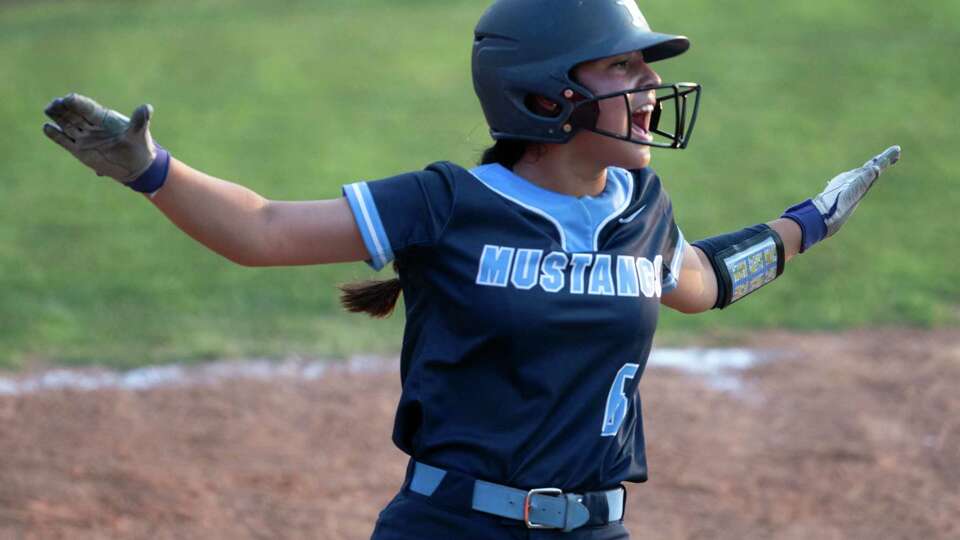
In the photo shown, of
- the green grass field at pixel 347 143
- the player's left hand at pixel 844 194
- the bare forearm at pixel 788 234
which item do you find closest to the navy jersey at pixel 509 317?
the bare forearm at pixel 788 234

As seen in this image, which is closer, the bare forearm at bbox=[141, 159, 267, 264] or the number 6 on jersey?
the bare forearm at bbox=[141, 159, 267, 264]

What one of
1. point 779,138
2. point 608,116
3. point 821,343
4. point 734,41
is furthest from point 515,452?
point 734,41

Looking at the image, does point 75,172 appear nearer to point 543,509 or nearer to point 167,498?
point 167,498

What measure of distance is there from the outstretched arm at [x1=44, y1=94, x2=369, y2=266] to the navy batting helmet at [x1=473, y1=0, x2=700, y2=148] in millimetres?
476

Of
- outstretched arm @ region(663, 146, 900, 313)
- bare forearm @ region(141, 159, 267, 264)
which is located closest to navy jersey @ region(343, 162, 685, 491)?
bare forearm @ region(141, 159, 267, 264)

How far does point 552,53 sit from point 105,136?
3.24 feet

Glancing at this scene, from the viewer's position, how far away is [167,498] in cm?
537

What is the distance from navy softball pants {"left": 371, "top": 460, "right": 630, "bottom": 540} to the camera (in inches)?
118

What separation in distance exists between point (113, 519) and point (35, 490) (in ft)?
1.43

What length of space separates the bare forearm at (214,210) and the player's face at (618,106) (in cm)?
77

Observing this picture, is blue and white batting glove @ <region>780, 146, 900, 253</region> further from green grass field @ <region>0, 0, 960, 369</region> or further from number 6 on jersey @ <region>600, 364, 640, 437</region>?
green grass field @ <region>0, 0, 960, 369</region>

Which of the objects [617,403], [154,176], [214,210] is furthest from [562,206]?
[154,176]

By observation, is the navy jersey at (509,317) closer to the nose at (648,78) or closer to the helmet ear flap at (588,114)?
the helmet ear flap at (588,114)

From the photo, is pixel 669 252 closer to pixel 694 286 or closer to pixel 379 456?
pixel 694 286
